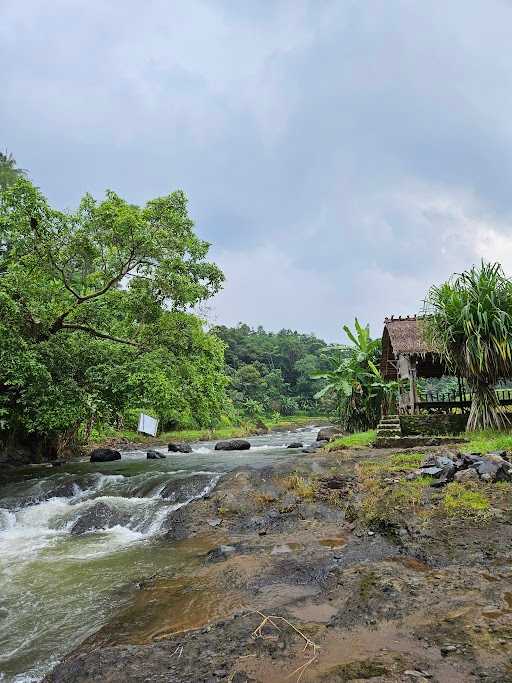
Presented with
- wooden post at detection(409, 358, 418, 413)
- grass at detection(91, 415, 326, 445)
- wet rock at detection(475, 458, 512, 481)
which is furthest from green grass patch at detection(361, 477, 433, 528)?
grass at detection(91, 415, 326, 445)

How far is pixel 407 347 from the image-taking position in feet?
55.6

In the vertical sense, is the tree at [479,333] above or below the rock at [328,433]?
above

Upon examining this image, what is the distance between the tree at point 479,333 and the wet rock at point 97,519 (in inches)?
382

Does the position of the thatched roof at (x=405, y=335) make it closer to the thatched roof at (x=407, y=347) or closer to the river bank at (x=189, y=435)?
the thatched roof at (x=407, y=347)

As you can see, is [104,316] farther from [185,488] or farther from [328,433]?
[328,433]

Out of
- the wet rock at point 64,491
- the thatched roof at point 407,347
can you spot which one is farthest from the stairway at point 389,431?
the wet rock at point 64,491

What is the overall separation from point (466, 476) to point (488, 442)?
3.86m

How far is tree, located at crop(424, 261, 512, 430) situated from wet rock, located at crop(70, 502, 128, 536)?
9.71 m

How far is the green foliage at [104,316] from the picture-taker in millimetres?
12164

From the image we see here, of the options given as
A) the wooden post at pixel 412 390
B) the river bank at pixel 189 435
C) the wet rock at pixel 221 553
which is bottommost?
the river bank at pixel 189 435

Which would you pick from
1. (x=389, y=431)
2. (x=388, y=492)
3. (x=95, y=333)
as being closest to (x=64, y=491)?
(x=95, y=333)

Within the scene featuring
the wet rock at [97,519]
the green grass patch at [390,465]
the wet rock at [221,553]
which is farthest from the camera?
the wet rock at [97,519]

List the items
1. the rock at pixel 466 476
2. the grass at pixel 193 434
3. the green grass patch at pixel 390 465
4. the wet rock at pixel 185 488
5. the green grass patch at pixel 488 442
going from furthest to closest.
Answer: the grass at pixel 193 434, the wet rock at pixel 185 488, the green grass patch at pixel 488 442, the green grass patch at pixel 390 465, the rock at pixel 466 476

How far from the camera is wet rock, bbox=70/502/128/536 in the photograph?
29.6ft
